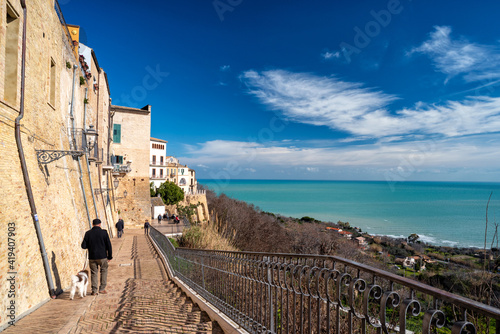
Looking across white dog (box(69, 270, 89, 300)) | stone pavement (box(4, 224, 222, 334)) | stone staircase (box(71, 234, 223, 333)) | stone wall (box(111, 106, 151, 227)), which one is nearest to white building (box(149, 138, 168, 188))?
stone wall (box(111, 106, 151, 227))

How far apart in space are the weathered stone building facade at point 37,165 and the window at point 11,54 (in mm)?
18

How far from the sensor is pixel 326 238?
949 inches

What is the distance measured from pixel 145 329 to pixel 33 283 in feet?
10.7

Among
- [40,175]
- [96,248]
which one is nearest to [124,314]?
[96,248]

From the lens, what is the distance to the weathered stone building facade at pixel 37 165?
17.9ft

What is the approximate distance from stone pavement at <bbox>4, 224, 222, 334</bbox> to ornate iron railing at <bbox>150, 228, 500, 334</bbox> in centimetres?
48

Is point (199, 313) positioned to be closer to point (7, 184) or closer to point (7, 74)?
point (7, 184)

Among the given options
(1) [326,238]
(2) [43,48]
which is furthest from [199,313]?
(1) [326,238]

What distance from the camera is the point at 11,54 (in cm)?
668

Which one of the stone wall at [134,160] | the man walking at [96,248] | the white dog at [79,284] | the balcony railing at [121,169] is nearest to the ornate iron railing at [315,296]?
the man walking at [96,248]

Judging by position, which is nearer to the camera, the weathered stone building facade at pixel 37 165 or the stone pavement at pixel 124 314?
the stone pavement at pixel 124 314

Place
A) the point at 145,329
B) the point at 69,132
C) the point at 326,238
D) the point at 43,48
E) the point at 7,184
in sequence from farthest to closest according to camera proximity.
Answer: the point at 326,238, the point at 69,132, the point at 43,48, the point at 7,184, the point at 145,329

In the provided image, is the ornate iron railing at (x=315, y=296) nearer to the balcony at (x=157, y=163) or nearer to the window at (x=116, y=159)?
the window at (x=116, y=159)

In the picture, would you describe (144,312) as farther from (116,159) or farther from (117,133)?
(117,133)
